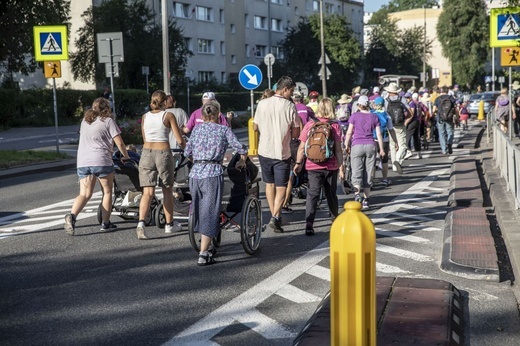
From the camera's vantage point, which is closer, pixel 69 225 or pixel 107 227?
pixel 69 225

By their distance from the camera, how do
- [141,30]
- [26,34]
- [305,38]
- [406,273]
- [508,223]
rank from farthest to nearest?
[305,38] → [141,30] → [26,34] → [508,223] → [406,273]

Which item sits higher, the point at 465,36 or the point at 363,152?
the point at 465,36

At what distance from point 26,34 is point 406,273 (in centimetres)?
3225

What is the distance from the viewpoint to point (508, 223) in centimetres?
973

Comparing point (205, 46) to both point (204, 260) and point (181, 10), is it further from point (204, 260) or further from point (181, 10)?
Answer: point (204, 260)

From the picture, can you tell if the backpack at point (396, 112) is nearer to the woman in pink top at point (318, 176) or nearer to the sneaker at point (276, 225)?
the woman in pink top at point (318, 176)

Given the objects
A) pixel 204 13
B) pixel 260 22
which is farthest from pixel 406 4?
pixel 204 13

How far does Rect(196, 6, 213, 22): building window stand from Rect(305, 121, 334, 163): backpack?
2212 inches

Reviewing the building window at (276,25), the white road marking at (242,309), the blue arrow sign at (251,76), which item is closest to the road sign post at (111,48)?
the blue arrow sign at (251,76)

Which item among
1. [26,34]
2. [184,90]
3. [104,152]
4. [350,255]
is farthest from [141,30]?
[350,255]

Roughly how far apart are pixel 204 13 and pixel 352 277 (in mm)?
63940

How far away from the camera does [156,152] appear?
31.4ft

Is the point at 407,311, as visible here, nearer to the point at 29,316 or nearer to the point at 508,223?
the point at 29,316

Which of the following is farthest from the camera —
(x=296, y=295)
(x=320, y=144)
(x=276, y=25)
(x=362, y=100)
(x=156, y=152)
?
(x=276, y=25)
